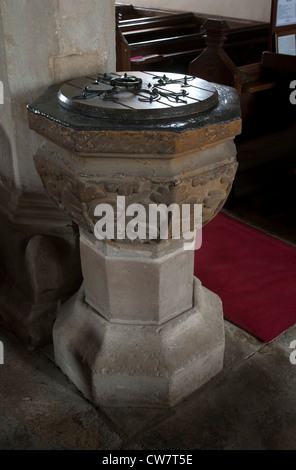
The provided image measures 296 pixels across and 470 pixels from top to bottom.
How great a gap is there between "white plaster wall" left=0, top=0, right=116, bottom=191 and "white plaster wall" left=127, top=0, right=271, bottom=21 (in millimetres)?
4740

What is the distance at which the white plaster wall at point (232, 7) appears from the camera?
5824 millimetres

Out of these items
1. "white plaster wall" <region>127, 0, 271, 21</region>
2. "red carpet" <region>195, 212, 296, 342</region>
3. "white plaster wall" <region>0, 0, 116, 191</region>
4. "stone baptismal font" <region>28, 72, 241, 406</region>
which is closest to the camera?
"stone baptismal font" <region>28, 72, 241, 406</region>

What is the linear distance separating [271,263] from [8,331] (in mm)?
1277

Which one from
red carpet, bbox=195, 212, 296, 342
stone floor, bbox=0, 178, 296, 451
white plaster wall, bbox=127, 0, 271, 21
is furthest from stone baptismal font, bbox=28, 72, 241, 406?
white plaster wall, bbox=127, 0, 271, 21

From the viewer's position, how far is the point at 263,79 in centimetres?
335

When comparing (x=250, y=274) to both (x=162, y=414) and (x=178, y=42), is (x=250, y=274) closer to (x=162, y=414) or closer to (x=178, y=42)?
(x=162, y=414)

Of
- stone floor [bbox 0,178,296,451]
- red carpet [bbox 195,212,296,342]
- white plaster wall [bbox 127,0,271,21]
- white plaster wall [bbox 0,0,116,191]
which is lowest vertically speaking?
red carpet [bbox 195,212,296,342]

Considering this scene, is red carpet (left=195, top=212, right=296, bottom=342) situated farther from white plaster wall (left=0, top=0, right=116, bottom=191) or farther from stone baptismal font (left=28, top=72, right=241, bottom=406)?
white plaster wall (left=0, top=0, right=116, bottom=191)

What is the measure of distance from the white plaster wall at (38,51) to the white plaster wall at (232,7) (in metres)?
4.74

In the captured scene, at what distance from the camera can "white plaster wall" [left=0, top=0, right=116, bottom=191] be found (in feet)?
5.15

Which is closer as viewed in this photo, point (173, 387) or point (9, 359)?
point (173, 387)

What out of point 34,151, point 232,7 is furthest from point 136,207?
point 232,7
